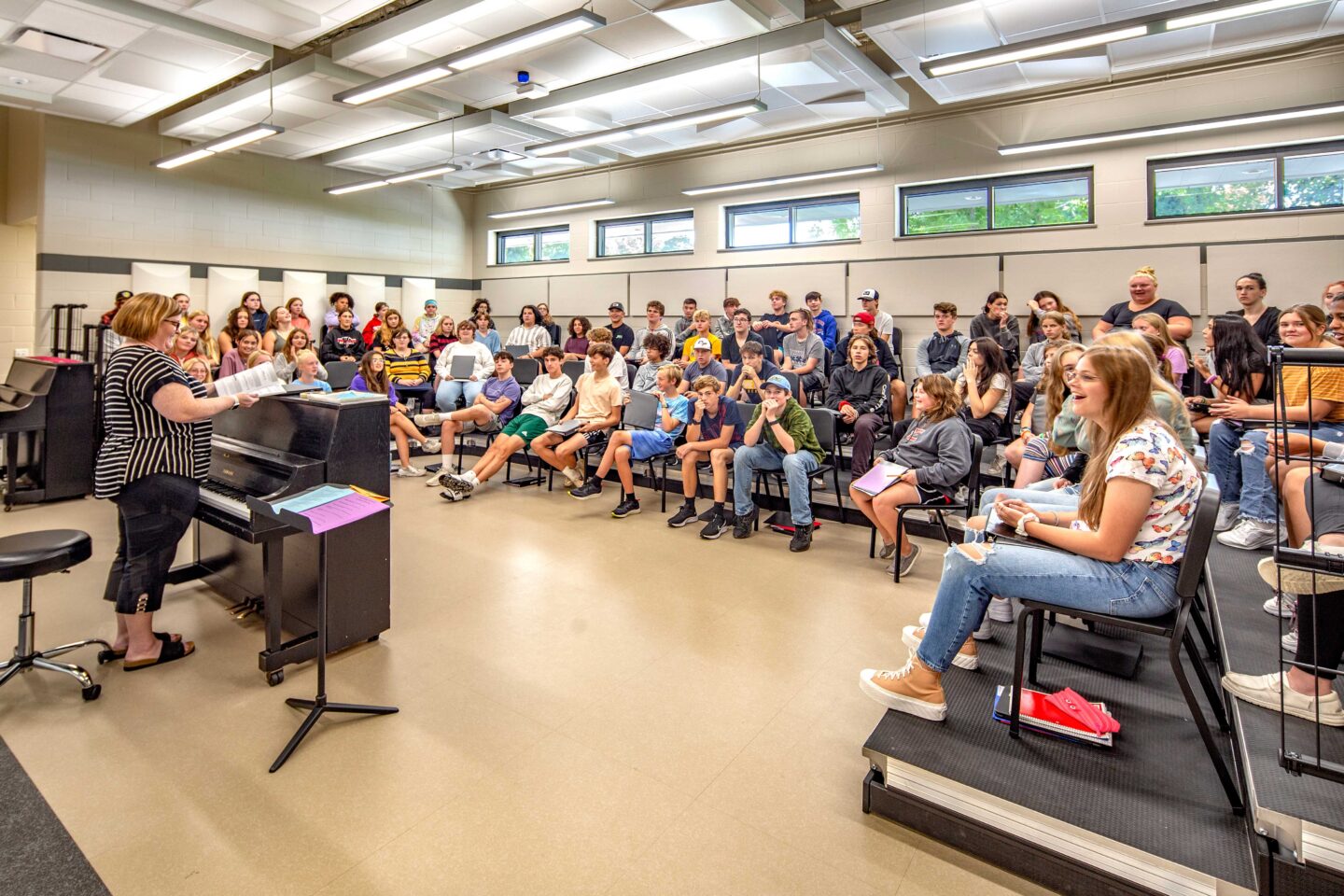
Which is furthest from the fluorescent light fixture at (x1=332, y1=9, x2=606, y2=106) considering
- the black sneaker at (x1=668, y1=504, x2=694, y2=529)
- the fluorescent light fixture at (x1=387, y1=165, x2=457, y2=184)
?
the black sneaker at (x1=668, y1=504, x2=694, y2=529)

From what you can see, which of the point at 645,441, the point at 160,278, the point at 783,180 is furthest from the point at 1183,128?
the point at 160,278

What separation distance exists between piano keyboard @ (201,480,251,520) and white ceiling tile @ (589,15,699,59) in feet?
14.5

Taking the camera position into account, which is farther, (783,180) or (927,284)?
(783,180)

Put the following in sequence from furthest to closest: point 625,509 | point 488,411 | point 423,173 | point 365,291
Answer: point 365,291
point 423,173
point 488,411
point 625,509

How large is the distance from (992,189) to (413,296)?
8.44 meters

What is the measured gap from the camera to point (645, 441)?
5.33 metres

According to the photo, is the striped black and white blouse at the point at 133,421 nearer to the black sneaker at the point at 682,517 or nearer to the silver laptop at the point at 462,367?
the black sneaker at the point at 682,517

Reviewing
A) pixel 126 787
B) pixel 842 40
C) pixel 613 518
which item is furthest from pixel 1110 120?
pixel 126 787

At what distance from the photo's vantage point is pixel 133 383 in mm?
2578

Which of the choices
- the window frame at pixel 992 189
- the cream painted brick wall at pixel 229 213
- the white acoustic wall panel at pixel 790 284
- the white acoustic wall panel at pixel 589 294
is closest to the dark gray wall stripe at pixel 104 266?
the cream painted brick wall at pixel 229 213

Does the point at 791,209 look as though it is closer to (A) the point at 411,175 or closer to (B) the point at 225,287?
(A) the point at 411,175

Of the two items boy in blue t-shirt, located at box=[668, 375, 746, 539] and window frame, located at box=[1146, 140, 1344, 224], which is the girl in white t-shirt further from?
window frame, located at box=[1146, 140, 1344, 224]

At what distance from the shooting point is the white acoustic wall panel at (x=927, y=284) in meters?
7.20

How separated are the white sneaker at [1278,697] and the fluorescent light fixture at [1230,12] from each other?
4.32 metres
